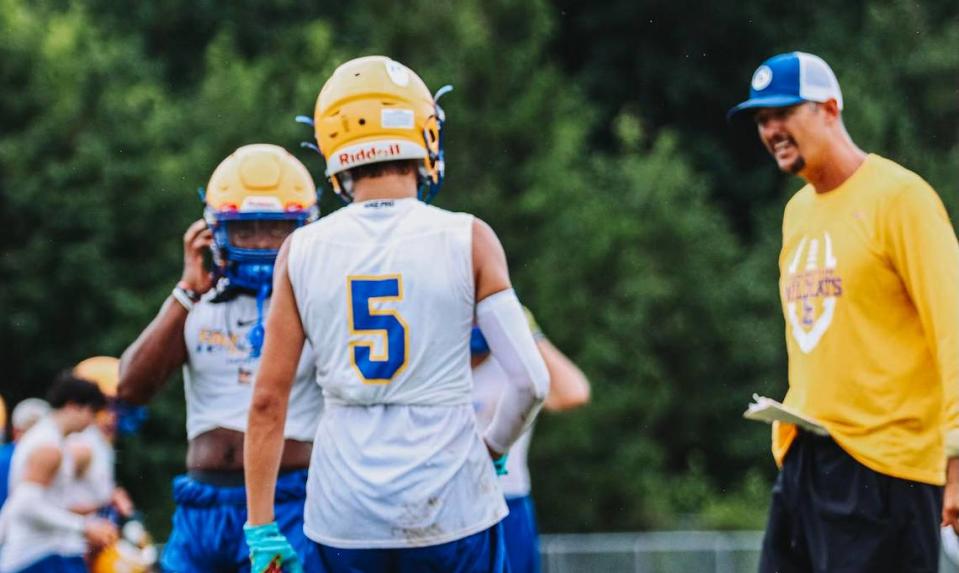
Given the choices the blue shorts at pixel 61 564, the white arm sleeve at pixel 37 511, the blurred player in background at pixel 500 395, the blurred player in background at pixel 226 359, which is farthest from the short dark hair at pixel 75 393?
the blurred player in background at pixel 226 359

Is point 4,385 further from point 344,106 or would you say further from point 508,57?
point 344,106

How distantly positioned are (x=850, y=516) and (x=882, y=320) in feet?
2.27

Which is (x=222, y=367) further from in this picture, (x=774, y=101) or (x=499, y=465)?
(x=774, y=101)

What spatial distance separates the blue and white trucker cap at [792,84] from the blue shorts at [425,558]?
2.05 m

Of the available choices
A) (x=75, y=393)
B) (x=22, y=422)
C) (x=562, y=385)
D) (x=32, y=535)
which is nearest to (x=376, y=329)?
(x=562, y=385)

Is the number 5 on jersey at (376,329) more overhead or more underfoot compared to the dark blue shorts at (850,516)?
more overhead

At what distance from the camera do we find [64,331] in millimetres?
27922

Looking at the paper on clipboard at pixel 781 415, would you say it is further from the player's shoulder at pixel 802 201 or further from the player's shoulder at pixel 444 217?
the player's shoulder at pixel 444 217

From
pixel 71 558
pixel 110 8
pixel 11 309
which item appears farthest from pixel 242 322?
pixel 110 8

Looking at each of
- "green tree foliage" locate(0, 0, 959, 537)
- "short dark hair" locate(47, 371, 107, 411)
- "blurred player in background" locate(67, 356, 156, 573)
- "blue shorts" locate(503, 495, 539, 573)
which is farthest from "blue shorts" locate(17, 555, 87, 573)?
"green tree foliage" locate(0, 0, 959, 537)

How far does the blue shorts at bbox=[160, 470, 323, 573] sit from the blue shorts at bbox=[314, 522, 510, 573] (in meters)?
1.64

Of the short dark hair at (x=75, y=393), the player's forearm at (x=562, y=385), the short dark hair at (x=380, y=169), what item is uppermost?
the short dark hair at (x=380, y=169)

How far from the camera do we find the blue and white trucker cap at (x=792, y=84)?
23.6 ft

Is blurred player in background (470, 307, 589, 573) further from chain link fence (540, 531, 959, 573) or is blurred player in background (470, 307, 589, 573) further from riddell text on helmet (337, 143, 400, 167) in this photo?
chain link fence (540, 531, 959, 573)
